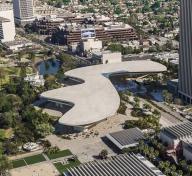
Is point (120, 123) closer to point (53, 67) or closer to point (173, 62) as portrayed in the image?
point (173, 62)

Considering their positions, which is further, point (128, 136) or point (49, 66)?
point (49, 66)

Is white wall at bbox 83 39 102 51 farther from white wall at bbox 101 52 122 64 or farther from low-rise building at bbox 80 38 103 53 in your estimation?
white wall at bbox 101 52 122 64

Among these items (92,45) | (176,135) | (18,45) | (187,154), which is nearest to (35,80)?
(92,45)

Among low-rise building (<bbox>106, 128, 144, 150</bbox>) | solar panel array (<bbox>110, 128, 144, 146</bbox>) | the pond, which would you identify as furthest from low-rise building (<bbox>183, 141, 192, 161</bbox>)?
the pond

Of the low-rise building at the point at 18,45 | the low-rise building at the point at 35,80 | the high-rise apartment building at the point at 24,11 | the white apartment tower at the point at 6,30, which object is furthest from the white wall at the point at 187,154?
the high-rise apartment building at the point at 24,11

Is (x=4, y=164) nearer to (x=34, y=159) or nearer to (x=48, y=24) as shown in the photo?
(x=34, y=159)

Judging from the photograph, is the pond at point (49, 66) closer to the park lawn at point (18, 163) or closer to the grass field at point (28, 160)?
the grass field at point (28, 160)
